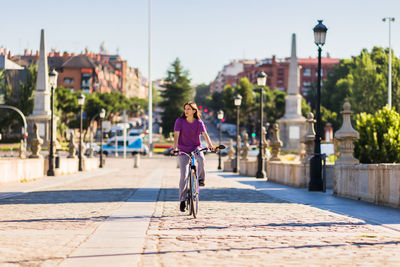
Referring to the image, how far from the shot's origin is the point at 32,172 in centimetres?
2398

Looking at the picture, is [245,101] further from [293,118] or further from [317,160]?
[317,160]

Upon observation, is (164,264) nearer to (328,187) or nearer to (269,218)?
(269,218)

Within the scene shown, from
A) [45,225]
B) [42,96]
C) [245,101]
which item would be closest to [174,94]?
[245,101]

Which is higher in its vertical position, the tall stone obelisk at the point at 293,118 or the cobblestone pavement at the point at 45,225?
the tall stone obelisk at the point at 293,118

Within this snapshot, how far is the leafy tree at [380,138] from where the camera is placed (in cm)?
1867

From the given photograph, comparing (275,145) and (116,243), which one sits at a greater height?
(275,145)

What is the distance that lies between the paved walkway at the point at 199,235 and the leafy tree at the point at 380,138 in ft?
22.1

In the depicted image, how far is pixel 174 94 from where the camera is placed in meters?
121

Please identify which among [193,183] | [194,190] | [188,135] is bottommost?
[194,190]

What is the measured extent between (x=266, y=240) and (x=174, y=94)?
4483 inches

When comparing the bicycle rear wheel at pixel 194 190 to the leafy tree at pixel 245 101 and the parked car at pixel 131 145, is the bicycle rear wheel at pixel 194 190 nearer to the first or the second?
the parked car at pixel 131 145

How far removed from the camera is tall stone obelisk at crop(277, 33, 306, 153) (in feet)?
158

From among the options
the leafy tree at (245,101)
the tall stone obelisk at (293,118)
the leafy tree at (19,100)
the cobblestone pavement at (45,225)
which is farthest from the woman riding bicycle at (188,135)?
the leafy tree at (245,101)

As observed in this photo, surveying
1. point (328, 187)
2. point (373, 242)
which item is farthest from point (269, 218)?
point (328, 187)
